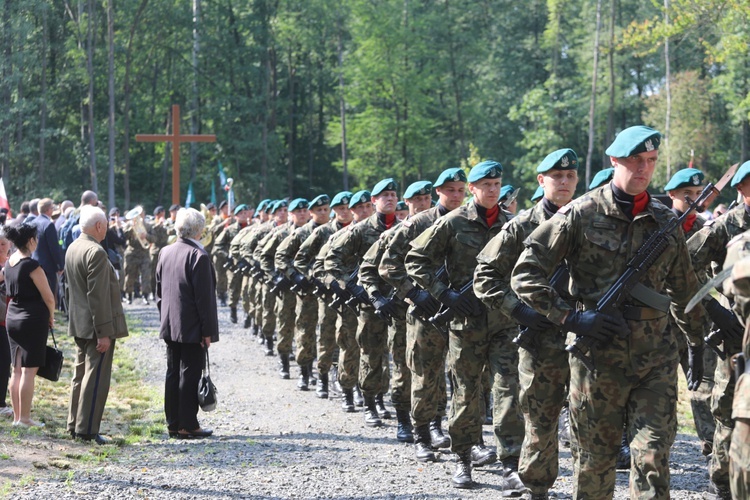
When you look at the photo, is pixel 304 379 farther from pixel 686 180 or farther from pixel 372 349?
pixel 686 180

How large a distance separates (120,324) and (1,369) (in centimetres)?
183

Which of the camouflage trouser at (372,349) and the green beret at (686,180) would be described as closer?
the green beret at (686,180)

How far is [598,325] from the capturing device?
545 centimetres

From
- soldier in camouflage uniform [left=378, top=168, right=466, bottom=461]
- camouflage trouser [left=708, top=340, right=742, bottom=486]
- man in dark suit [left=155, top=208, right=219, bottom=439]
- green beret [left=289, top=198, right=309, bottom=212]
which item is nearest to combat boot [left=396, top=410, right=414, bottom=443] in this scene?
soldier in camouflage uniform [left=378, top=168, right=466, bottom=461]

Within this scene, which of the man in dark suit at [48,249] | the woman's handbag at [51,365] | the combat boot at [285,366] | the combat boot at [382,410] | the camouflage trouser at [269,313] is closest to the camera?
the woman's handbag at [51,365]

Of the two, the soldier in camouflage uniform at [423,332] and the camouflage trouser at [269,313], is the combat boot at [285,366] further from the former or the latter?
the soldier in camouflage uniform at [423,332]

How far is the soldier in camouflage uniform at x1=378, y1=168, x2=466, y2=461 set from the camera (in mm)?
8695

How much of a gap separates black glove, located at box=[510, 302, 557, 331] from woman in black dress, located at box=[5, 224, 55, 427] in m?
5.17

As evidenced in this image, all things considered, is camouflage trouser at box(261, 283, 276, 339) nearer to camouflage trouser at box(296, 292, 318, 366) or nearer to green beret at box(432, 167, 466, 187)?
camouflage trouser at box(296, 292, 318, 366)

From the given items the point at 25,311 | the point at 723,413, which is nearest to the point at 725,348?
the point at 723,413

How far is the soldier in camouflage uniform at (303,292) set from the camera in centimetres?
1309

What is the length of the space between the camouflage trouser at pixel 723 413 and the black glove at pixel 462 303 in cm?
179

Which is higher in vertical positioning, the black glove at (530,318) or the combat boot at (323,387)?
the black glove at (530,318)

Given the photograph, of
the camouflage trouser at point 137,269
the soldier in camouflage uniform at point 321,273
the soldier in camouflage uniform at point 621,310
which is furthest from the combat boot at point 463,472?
the camouflage trouser at point 137,269
